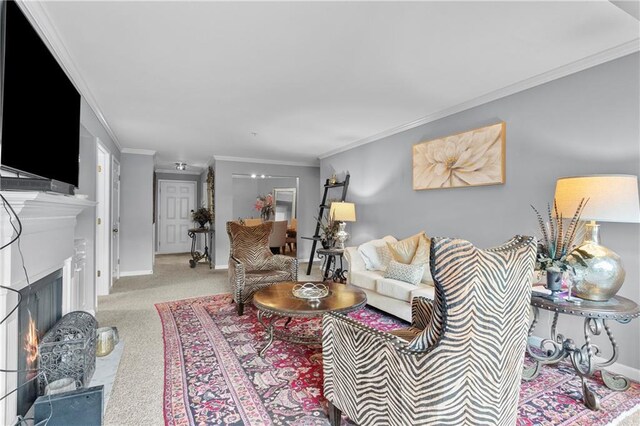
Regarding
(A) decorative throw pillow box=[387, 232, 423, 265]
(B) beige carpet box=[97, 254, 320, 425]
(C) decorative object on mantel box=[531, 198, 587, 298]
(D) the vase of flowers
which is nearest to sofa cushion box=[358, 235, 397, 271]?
(A) decorative throw pillow box=[387, 232, 423, 265]

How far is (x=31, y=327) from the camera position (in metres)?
1.77

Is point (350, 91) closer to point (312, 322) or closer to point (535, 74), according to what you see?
point (535, 74)

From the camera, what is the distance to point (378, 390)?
1423mm

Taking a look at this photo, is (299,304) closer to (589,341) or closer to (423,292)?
(423,292)

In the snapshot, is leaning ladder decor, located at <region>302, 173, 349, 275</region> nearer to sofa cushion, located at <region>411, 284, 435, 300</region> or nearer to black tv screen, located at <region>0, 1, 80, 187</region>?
sofa cushion, located at <region>411, 284, 435, 300</region>

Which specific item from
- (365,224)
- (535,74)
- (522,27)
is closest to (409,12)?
(522,27)

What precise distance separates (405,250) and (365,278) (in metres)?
0.58

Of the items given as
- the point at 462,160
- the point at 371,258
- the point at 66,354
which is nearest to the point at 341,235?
the point at 371,258

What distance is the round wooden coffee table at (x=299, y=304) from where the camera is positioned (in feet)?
7.55

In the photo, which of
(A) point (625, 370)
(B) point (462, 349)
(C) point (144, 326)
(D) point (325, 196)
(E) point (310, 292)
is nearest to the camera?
(B) point (462, 349)

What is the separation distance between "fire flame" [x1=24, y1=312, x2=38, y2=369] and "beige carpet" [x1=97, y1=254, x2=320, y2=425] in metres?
0.49

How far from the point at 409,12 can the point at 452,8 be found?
0.79ft

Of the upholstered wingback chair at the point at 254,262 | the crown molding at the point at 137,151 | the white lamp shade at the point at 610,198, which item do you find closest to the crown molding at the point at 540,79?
the white lamp shade at the point at 610,198

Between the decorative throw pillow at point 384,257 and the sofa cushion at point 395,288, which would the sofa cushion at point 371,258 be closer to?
the decorative throw pillow at point 384,257
